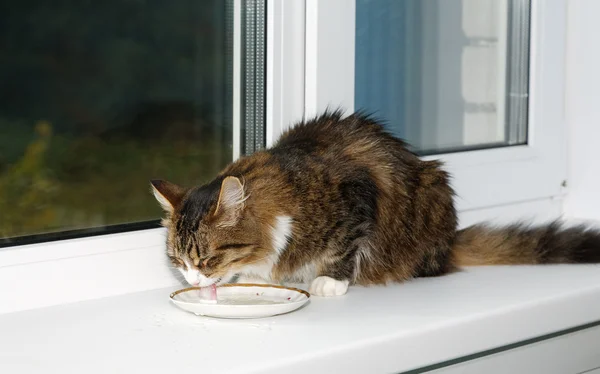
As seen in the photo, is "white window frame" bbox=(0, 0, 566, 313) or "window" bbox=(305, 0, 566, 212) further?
"window" bbox=(305, 0, 566, 212)

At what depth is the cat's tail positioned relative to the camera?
1835 mm

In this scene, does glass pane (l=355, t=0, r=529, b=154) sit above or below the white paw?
above

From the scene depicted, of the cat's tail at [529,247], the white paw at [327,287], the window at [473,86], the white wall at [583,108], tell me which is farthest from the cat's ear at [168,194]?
the white wall at [583,108]

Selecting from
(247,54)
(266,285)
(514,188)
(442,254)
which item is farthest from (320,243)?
(514,188)

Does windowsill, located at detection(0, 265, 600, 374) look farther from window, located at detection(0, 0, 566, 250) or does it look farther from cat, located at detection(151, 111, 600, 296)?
window, located at detection(0, 0, 566, 250)

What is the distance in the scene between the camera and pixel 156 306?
1.52m

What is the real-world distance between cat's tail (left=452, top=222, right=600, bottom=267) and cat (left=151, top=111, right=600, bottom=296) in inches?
0.6

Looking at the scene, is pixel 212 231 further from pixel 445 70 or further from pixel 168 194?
pixel 445 70

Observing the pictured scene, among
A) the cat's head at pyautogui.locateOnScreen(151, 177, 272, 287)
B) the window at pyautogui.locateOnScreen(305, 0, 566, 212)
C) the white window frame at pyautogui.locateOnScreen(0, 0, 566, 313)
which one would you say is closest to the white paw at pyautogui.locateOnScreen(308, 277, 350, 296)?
the cat's head at pyautogui.locateOnScreen(151, 177, 272, 287)

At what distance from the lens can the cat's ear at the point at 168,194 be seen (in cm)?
151

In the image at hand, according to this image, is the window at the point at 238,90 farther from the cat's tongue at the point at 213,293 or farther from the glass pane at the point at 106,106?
the cat's tongue at the point at 213,293

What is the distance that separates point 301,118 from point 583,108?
31.9 inches

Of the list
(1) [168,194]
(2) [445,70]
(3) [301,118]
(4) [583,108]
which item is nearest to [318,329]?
(1) [168,194]

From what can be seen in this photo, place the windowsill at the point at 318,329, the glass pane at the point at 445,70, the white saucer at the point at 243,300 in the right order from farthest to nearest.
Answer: the glass pane at the point at 445,70 < the white saucer at the point at 243,300 < the windowsill at the point at 318,329
